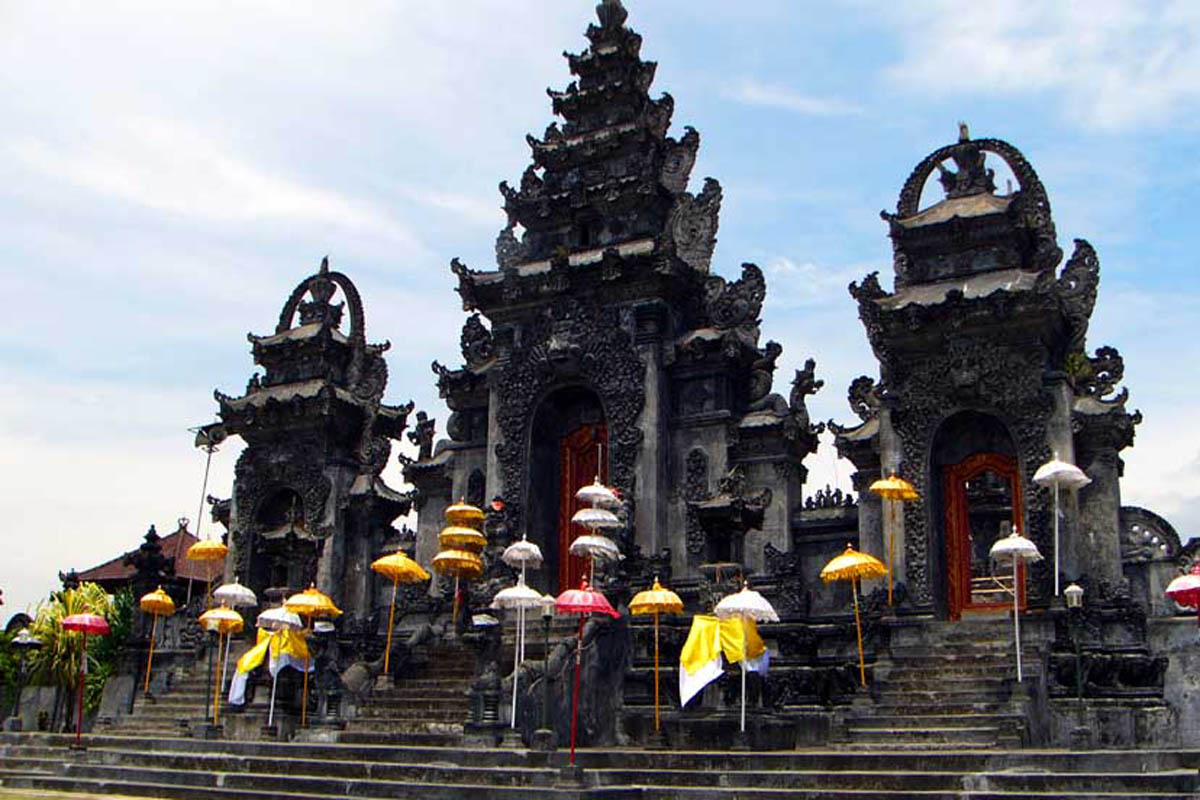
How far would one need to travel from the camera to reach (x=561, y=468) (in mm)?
28312

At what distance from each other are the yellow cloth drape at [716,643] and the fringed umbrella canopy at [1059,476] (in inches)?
206

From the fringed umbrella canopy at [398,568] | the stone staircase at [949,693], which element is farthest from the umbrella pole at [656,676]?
the fringed umbrella canopy at [398,568]

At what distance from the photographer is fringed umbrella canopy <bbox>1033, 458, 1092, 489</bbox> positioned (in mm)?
20297

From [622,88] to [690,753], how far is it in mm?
17169

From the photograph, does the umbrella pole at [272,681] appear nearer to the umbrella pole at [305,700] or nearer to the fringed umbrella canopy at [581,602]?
the umbrella pole at [305,700]

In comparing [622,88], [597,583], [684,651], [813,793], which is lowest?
[813,793]

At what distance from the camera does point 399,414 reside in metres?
32.7

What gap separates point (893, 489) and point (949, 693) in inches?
152

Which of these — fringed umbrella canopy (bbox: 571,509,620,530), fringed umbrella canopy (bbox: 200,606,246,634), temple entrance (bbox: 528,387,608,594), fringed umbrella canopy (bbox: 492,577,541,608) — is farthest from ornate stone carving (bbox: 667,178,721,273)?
fringed umbrella canopy (bbox: 200,606,246,634)

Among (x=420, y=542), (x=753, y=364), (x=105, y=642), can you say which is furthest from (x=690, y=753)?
(x=105, y=642)

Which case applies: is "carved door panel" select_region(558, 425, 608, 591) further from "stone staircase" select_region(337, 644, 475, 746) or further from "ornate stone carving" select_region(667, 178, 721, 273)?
"ornate stone carving" select_region(667, 178, 721, 273)

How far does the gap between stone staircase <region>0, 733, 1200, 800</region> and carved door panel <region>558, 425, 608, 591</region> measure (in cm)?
807

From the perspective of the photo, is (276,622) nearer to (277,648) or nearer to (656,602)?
(277,648)

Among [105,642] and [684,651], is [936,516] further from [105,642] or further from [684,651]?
[105,642]
